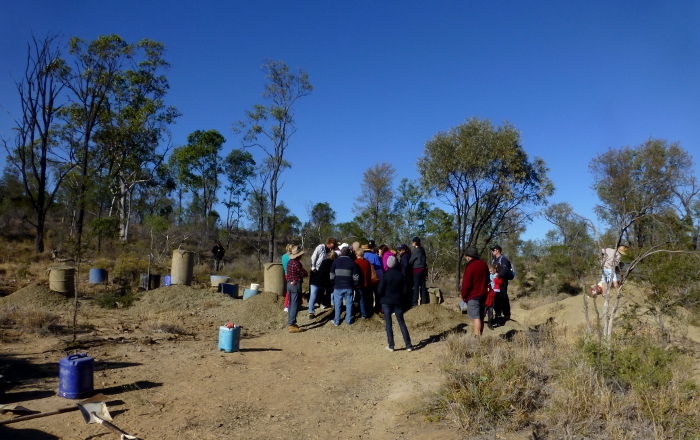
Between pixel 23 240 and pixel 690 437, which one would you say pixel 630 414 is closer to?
pixel 690 437

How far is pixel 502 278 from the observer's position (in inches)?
396

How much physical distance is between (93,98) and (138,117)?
318 centimetres

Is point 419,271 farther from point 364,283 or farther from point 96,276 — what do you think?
point 96,276

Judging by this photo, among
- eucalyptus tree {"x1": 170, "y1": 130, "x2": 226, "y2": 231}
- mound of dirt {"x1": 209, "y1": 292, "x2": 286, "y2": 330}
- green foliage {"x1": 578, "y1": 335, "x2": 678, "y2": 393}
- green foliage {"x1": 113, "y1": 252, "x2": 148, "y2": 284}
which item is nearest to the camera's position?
green foliage {"x1": 578, "y1": 335, "x2": 678, "y2": 393}

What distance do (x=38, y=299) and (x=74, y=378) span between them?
7660 mm

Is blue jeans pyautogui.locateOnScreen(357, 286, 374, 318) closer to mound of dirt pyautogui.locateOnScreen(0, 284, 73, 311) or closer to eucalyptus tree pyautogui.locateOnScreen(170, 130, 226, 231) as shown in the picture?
mound of dirt pyautogui.locateOnScreen(0, 284, 73, 311)

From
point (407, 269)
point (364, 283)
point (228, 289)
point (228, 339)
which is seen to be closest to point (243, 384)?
point (228, 339)

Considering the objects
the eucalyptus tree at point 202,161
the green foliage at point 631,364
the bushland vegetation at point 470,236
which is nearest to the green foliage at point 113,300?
the bushland vegetation at point 470,236

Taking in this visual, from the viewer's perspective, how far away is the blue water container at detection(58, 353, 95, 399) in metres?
5.27

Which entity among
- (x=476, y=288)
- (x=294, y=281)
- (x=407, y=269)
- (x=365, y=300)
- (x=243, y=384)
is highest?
(x=407, y=269)

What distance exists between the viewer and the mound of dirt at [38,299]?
11234 mm

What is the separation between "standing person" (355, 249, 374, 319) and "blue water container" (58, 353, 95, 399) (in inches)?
211

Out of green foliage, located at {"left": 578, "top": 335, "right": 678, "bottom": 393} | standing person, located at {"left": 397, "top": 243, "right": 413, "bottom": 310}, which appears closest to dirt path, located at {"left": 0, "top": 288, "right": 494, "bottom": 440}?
standing person, located at {"left": 397, "top": 243, "right": 413, "bottom": 310}

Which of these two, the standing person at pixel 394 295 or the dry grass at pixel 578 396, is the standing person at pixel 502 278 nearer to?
the standing person at pixel 394 295
